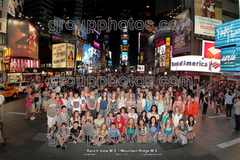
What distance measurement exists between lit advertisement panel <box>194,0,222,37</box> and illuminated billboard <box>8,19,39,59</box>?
35767 mm

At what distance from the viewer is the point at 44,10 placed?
8725 centimetres

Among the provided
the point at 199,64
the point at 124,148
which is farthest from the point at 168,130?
the point at 199,64

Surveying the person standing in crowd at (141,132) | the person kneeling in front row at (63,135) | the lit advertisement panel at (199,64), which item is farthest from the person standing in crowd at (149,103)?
the lit advertisement panel at (199,64)

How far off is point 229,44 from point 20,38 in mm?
36084

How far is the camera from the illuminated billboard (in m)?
28.0

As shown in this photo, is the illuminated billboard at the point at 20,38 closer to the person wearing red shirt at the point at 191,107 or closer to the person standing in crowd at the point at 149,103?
the person standing in crowd at the point at 149,103

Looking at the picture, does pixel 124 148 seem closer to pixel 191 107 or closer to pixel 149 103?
pixel 149 103

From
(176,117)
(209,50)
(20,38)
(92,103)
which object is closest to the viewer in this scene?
(176,117)

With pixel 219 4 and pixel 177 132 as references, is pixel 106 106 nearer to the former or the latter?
pixel 177 132

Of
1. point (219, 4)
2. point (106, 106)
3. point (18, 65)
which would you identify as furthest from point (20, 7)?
point (219, 4)

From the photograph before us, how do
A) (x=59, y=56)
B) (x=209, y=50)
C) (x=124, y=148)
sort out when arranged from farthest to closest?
(x=59, y=56) → (x=209, y=50) → (x=124, y=148)

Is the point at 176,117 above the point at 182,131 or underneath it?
above

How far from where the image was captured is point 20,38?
93.7 feet

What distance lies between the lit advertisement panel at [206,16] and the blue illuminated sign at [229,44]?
13.8m
